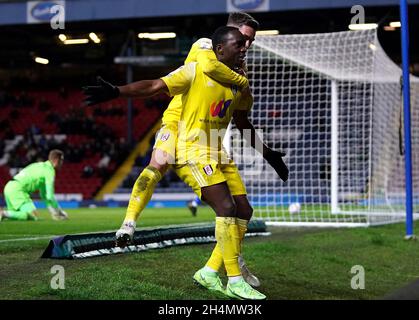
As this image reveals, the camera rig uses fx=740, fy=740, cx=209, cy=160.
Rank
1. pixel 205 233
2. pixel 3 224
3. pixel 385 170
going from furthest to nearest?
1. pixel 385 170
2. pixel 3 224
3. pixel 205 233

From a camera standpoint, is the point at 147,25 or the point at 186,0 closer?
the point at 186,0

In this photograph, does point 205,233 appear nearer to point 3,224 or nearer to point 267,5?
point 3,224

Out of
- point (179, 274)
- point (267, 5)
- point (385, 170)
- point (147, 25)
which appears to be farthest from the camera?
point (147, 25)

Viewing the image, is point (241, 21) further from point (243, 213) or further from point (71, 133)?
point (71, 133)

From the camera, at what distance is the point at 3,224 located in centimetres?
1315

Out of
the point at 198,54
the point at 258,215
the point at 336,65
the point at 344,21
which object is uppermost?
the point at 344,21

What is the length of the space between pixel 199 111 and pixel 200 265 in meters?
1.99

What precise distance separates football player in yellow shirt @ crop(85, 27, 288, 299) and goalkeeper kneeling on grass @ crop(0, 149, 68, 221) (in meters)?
9.27

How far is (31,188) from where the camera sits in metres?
15.1

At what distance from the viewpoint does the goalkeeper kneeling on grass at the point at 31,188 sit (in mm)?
14492

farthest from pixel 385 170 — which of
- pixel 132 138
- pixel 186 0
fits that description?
pixel 132 138

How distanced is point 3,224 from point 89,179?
1851 cm

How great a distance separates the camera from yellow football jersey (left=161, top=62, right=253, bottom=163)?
18.2 feet
